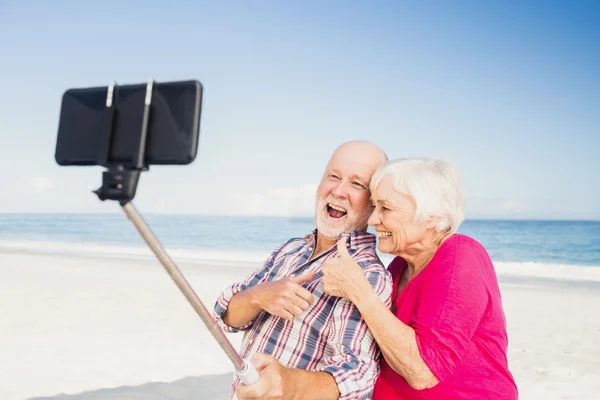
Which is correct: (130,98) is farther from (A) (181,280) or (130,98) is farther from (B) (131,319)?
(B) (131,319)

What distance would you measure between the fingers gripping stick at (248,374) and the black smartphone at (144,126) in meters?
0.61

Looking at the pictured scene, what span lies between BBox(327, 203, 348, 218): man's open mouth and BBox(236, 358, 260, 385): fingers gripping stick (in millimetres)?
1134

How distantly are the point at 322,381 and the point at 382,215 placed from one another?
2.28 ft

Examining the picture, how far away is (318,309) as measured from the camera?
7.42ft

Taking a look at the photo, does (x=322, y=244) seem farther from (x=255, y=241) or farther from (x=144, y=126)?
(x=255, y=241)

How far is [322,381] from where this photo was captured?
1.92 metres

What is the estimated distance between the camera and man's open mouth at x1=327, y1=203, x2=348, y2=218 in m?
2.59

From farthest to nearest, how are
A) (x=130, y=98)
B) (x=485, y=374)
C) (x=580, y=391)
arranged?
(x=580, y=391), (x=485, y=374), (x=130, y=98)

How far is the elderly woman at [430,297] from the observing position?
196cm

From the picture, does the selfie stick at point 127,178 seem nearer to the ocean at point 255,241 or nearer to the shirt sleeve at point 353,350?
the shirt sleeve at point 353,350

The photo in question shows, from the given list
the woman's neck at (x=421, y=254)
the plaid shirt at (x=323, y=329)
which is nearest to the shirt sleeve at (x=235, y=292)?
the plaid shirt at (x=323, y=329)

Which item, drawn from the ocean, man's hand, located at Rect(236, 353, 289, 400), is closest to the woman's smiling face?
man's hand, located at Rect(236, 353, 289, 400)

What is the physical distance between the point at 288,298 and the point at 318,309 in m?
0.17

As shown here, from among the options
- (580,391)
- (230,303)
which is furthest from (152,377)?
(580,391)
